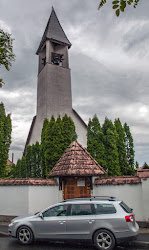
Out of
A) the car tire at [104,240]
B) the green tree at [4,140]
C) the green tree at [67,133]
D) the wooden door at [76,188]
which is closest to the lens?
the car tire at [104,240]

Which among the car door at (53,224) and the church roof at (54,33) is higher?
the church roof at (54,33)

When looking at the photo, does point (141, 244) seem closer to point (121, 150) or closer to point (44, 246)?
point (44, 246)

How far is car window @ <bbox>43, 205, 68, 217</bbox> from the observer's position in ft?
22.1

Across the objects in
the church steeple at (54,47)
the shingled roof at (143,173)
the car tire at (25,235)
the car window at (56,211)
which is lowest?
the car tire at (25,235)

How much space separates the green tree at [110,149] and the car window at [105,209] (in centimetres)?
1009

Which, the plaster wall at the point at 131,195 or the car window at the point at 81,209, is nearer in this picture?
the car window at the point at 81,209

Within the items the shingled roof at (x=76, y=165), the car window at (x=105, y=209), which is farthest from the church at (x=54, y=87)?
the car window at (x=105, y=209)

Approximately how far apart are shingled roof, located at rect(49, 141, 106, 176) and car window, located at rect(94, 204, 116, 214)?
3733 millimetres

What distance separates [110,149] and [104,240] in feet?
37.2

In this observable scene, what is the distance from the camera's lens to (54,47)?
103ft

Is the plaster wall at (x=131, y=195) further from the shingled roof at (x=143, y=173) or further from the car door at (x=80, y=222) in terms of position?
the car door at (x=80, y=222)

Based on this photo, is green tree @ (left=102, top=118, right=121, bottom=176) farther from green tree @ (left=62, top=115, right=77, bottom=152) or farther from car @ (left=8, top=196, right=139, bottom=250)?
car @ (left=8, top=196, right=139, bottom=250)

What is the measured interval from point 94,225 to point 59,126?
11.7 metres

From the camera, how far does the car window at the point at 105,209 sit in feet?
20.9
